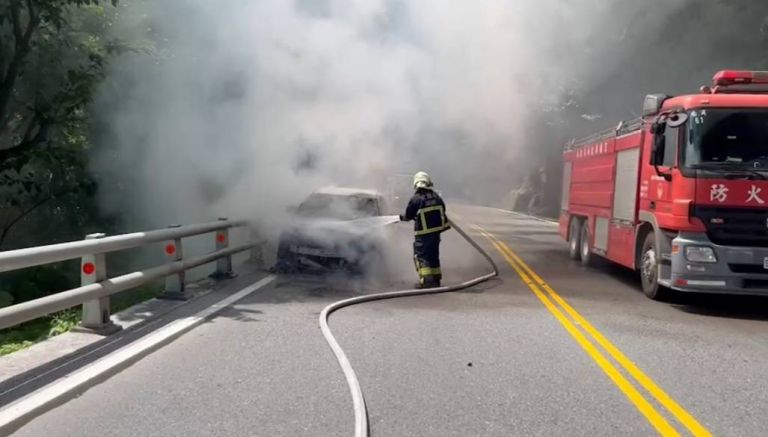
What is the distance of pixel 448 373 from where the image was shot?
16.9ft

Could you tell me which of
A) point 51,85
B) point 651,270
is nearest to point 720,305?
point 651,270

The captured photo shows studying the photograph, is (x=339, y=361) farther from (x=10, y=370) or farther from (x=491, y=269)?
(x=491, y=269)

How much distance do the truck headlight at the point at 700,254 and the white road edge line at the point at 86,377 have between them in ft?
17.5

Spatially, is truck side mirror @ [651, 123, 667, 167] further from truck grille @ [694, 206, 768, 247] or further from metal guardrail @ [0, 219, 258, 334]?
metal guardrail @ [0, 219, 258, 334]

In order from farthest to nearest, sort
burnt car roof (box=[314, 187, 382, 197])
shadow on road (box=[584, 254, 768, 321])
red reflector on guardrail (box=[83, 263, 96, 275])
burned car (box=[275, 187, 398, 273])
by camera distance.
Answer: burnt car roof (box=[314, 187, 382, 197]) → burned car (box=[275, 187, 398, 273]) → shadow on road (box=[584, 254, 768, 321]) → red reflector on guardrail (box=[83, 263, 96, 275])

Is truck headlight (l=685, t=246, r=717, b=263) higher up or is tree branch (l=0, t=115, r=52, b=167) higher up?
tree branch (l=0, t=115, r=52, b=167)

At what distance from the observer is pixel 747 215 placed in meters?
7.75

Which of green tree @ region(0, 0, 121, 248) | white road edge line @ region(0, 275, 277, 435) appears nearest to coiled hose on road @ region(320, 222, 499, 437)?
white road edge line @ region(0, 275, 277, 435)

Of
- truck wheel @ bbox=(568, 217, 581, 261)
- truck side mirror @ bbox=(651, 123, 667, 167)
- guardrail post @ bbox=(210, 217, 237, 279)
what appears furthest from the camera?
truck wheel @ bbox=(568, 217, 581, 261)

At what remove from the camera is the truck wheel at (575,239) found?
13570 millimetres

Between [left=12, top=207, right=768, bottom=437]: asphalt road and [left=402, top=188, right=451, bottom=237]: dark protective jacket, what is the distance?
1051mm

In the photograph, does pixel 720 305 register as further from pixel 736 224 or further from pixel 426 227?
pixel 426 227

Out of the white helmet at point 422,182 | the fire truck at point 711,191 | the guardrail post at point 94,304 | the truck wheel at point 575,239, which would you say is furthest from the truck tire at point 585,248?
the guardrail post at point 94,304

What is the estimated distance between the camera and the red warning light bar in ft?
28.0
